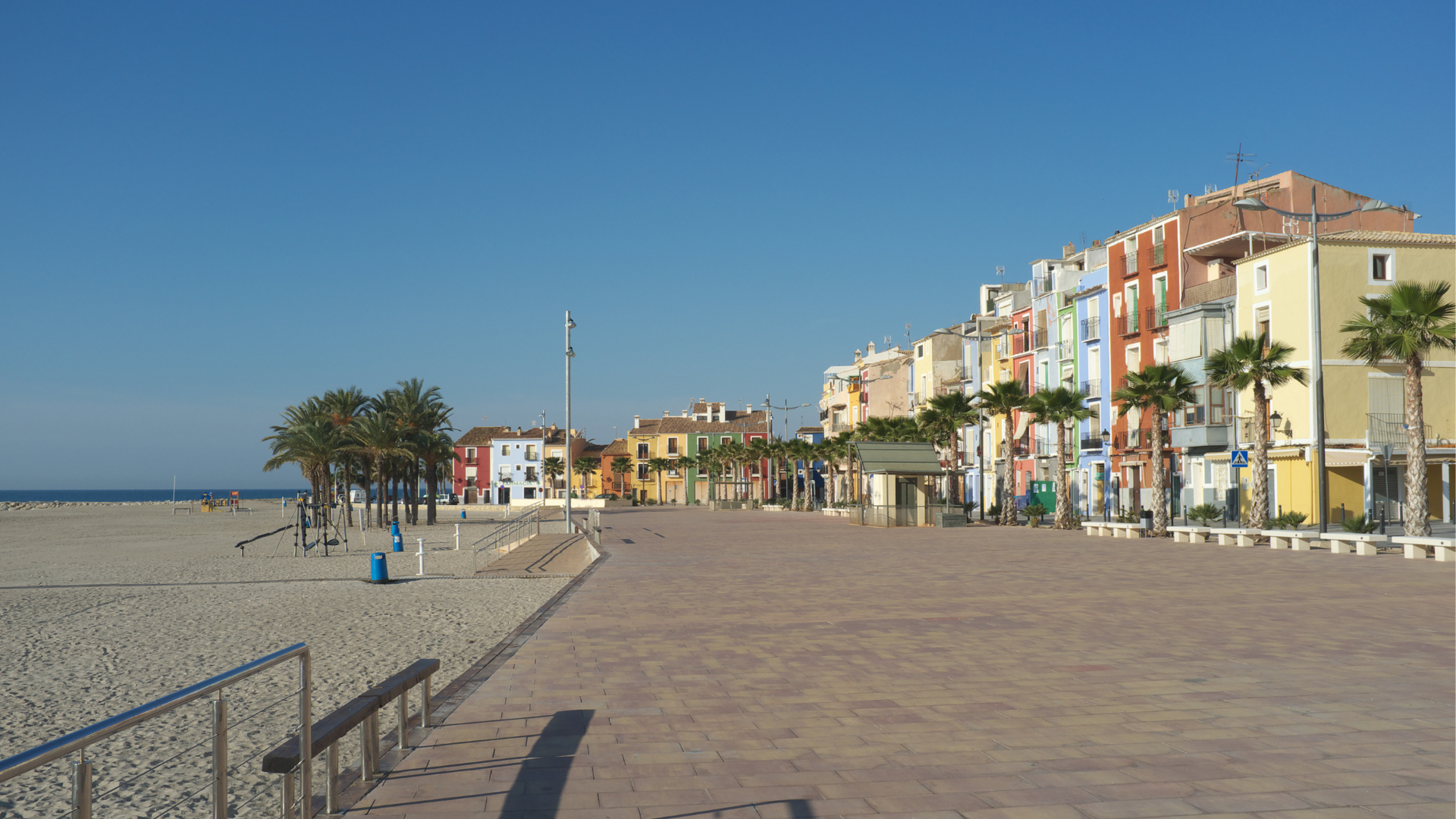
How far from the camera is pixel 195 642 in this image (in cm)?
1356

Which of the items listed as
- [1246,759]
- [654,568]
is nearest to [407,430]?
[654,568]

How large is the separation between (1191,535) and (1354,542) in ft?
18.6

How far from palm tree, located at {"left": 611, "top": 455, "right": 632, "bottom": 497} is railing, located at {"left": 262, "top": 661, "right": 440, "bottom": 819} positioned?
11602 centimetres

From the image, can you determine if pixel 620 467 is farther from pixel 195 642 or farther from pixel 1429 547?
pixel 195 642

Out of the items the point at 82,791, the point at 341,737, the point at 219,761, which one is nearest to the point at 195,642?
the point at 341,737

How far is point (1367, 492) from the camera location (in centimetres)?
3694

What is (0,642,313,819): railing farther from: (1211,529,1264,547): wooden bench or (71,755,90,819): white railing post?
(1211,529,1264,547): wooden bench

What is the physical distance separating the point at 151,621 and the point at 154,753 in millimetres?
9421

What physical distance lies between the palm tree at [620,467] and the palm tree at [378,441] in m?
62.2

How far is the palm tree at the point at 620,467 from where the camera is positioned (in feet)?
403

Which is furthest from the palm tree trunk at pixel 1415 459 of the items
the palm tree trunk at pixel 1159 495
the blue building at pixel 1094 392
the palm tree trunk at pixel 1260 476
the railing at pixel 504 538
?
the blue building at pixel 1094 392

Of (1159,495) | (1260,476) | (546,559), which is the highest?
(1260,476)

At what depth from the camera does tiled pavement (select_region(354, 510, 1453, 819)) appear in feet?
17.5

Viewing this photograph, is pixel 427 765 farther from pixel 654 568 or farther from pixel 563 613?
pixel 654 568
